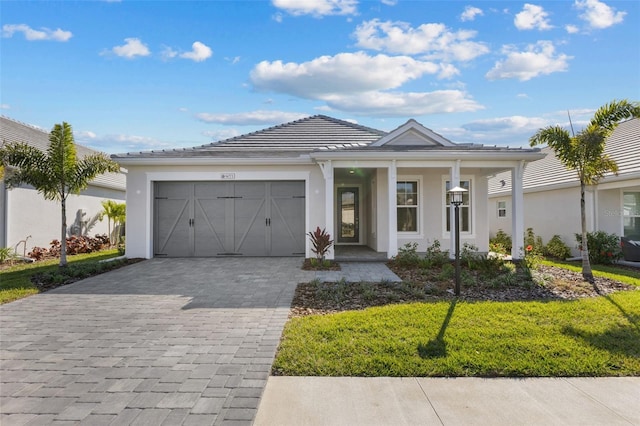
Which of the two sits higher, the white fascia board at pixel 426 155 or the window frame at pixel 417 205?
the white fascia board at pixel 426 155

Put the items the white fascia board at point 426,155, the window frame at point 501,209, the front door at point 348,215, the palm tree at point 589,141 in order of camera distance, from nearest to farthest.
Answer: the palm tree at point 589,141 < the white fascia board at point 426,155 < the front door at point 348,215 < the window frame at point 501,209

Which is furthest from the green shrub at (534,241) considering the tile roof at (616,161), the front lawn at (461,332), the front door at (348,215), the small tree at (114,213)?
the small tree at (114,213)

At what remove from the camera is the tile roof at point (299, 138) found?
13320mm

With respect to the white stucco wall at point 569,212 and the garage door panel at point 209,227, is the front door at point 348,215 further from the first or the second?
the white stucco wall at point 569,212

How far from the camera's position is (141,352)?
13.2 feet

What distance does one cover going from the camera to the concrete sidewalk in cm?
278

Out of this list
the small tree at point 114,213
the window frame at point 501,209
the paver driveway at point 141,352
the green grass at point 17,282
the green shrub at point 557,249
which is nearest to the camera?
the paver driveway at point 141,352

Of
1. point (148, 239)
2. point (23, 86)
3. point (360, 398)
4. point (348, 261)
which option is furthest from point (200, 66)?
point (360, 398)

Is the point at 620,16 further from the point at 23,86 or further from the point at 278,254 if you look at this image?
the point at 23,86

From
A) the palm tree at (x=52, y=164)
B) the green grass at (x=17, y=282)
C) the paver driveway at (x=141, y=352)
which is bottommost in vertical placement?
the paver driveway at (x=141, y=352)

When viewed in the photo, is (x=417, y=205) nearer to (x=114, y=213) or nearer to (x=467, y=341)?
(x=467, y=341)

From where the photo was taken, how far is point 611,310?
552 centimetres

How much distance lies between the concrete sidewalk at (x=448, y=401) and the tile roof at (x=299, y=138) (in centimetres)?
932

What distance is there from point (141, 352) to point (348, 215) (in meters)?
11.5
